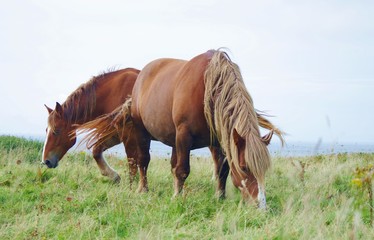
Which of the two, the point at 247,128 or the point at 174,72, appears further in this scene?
the point at 174,72

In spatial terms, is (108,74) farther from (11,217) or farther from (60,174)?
(11,217)

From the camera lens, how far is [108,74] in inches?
389

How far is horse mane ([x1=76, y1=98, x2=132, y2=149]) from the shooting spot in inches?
348

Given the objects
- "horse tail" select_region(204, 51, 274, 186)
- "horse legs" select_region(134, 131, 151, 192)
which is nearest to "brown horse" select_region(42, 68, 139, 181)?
"horse legs" select_region(134, 131, 151, 192)

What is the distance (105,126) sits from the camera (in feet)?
29.5

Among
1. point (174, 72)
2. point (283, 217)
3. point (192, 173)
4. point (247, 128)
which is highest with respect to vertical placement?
point (174, 72)

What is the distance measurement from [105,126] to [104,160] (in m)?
0.60

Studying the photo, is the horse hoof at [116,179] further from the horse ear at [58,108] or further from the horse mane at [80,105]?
the horse ear at [58,108]

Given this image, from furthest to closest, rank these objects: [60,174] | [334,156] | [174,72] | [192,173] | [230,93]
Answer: [334,156], [192,173], [60,174], [174,72], [230,93]

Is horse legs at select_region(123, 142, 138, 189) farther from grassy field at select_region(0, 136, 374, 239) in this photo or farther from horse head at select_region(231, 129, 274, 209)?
horse head at select_region(231, 129, 274, 209)

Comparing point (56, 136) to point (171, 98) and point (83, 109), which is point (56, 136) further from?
point (171, 98)

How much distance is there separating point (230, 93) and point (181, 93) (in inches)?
31.3

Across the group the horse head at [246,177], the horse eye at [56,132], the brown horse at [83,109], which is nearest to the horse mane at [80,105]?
the brown horse at [83,109]

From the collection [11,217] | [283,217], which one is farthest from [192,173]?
[283,217]
